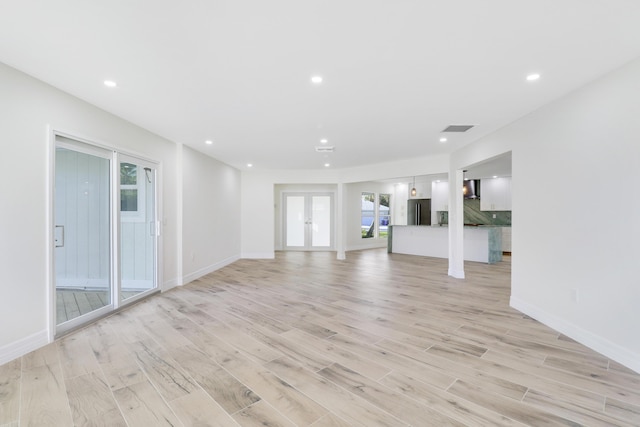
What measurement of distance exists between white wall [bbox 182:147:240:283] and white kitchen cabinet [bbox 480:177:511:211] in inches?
300

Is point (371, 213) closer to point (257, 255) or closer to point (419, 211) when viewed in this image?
point (419, 211)

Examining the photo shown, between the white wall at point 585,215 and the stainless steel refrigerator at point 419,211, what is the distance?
6.36 metres

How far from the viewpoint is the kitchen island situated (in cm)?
743

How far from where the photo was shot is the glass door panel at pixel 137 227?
4.00 m

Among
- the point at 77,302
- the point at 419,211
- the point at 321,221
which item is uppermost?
the point at 419,211

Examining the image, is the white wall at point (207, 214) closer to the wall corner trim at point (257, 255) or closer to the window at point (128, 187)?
the wall corner trim at point (257, 255)

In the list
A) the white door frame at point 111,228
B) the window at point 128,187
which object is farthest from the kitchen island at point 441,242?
the window at point 128,187

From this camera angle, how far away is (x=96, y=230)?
3.61 meters

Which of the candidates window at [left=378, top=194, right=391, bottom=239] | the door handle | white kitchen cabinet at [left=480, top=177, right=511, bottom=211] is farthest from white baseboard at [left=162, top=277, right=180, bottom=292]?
white kitchen cabinet at [left=480, top=177, right=511, bottom=211]

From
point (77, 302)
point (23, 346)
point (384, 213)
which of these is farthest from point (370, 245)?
point (23, 346)

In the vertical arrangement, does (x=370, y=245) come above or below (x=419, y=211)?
below

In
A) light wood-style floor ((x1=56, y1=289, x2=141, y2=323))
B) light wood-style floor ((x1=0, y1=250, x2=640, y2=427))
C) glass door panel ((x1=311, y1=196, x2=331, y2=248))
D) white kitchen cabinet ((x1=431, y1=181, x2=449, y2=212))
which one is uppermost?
white kitchen cabinet ((x1=431, y1=181, x2=449, y2=212))

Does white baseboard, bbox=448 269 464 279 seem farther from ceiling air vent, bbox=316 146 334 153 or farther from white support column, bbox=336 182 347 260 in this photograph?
ceiling air vent, bbox=316 146 334 153

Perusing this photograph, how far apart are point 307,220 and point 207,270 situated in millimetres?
4458
